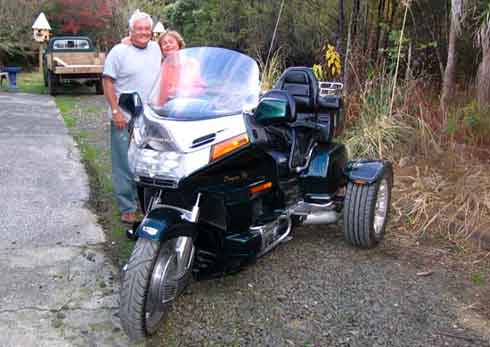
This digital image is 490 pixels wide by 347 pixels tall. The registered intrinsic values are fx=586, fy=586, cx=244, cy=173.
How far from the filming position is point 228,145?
10.8 feet

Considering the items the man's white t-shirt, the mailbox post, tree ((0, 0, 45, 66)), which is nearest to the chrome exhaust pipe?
the man's white t-shirt

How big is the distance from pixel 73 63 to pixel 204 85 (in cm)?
1549

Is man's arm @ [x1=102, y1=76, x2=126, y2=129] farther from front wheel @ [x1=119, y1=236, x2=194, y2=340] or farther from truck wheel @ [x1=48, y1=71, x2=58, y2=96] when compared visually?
truck wheel @ [x1=48, y1=71, x2=58, y2=96]

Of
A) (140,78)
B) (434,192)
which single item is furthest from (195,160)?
(434,192)

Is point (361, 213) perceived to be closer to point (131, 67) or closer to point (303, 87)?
point (303, 87)

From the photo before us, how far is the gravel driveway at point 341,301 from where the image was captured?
3363 millimetres

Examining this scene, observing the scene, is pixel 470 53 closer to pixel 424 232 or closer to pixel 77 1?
pixel 424 232

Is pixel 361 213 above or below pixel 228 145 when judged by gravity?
below

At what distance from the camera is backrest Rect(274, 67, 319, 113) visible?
479cm

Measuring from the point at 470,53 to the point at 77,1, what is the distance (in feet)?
73.1

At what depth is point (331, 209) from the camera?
4.64m

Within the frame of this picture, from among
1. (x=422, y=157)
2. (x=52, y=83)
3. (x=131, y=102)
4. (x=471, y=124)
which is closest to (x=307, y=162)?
(x=131, y=102)

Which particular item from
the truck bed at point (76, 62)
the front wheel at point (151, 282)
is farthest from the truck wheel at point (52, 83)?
the front wheel at point (151, 282)

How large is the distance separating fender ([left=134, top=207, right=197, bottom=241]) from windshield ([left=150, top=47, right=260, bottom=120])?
544mm
